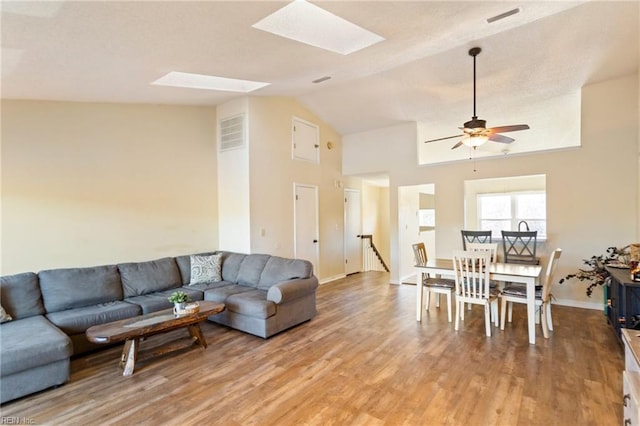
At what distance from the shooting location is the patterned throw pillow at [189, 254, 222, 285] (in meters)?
4.68

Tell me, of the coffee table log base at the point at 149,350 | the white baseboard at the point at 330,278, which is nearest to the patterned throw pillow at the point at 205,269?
the coffee table log base at the point at 149,350

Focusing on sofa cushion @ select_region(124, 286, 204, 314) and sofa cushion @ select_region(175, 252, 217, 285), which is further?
sofa cushion @ select_region(175, 252, 217, 285)

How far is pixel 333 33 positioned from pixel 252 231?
3.13 metres

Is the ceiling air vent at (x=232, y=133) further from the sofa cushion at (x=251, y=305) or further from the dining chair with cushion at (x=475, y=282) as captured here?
the dining chair with cushion at (x=475, y=282)

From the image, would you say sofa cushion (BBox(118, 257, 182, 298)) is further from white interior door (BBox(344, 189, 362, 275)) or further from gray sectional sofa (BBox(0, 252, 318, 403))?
white interior door (BBox(344, 189, 362, 275))

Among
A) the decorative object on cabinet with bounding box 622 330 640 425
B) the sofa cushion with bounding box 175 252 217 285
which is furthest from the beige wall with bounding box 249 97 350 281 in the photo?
the decorative object on cabinet with bounding box 622 330 640 425

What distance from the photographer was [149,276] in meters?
4.27

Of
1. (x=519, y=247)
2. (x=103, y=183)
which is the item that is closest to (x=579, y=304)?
(x=519, y=247)

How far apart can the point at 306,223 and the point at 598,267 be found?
14.9 feet

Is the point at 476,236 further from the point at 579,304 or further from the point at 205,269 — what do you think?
the point at 205,269

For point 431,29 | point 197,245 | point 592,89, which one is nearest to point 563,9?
point 431,29

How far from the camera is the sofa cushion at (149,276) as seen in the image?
408 centimetres

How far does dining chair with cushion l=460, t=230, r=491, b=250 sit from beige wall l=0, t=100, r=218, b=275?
4.33m

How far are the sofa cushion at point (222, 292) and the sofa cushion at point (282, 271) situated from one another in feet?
0.80
